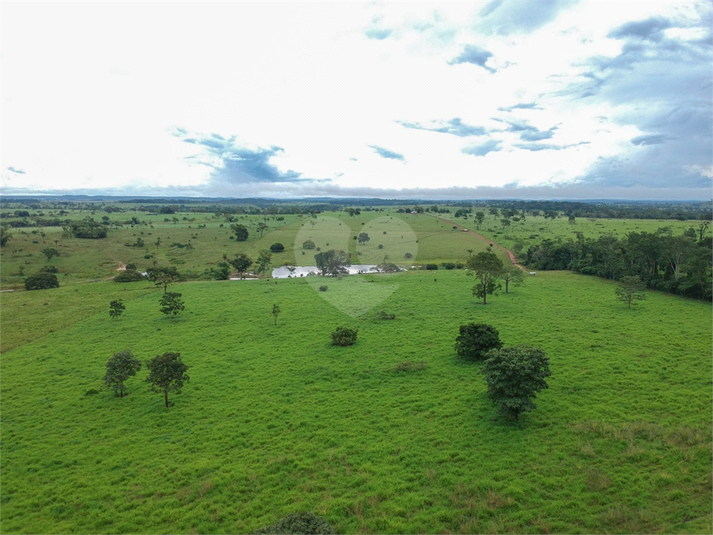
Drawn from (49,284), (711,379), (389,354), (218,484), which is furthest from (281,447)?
(49,284)

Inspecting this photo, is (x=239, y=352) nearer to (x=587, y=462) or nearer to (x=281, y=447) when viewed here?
(x=281, y=447)

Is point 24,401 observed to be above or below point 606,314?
below

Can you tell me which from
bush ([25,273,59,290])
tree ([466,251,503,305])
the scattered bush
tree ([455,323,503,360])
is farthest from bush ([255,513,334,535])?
bush ([25,273,59,290])

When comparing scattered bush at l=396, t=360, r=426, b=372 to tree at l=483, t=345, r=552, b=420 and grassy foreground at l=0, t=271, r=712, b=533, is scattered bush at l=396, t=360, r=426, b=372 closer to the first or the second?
grassy foreground at l=0, t=271, r=712, b=533

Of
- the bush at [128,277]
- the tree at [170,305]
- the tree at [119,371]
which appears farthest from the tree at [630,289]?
the bush at [128,277]

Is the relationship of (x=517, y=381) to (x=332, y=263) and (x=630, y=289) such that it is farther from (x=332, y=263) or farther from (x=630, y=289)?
(x=332, y=263)

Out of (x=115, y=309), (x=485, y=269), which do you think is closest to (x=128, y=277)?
(x=115, y=309)
